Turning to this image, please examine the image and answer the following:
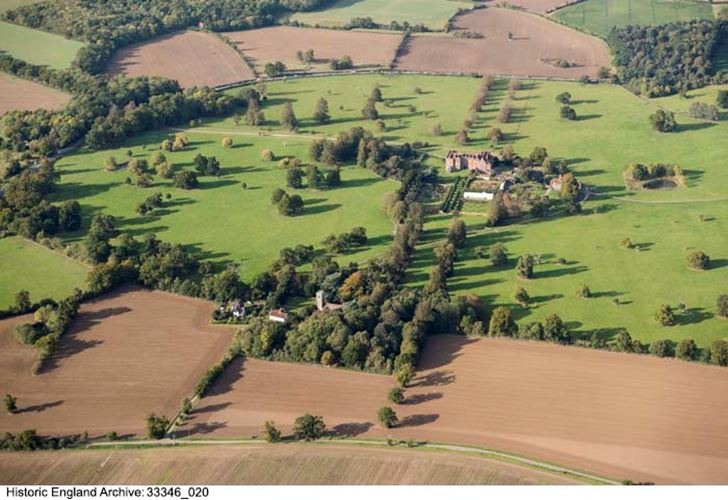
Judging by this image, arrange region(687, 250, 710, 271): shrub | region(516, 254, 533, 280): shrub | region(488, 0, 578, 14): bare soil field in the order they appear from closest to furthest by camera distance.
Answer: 1. region(687, 250, 710, 271): shrub
2. region(516, 254, 533, 280): shrub
3. region(488, 0, 578, 14): bare soil field

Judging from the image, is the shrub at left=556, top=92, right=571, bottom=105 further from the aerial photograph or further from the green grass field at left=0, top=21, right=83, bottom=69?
the green grass field at left=0, top=21, right=83, bottom=69

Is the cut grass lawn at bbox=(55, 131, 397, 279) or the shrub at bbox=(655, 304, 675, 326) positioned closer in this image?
the shrub at bbox=(655, 304, 675, 326)

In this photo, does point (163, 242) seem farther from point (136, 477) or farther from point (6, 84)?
point (6, 84)

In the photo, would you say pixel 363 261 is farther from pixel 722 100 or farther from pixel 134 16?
pixel 134 16

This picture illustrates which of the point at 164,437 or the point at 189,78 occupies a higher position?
the point at 189,78

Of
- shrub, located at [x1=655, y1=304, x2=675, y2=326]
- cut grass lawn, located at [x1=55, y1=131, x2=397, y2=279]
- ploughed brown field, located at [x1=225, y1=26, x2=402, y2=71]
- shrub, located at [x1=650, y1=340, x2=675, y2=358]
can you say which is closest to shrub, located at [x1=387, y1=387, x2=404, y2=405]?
shrub, located at [x1=650, y1=340, x2=675, y2=358]

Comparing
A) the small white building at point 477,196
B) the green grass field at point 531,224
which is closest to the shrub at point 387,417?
the green grass field at point 531,224

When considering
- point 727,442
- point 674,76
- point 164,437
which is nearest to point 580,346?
point 727,442
